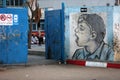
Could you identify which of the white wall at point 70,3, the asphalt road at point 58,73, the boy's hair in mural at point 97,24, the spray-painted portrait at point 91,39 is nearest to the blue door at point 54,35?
the spray-painted portrait at point 91,39

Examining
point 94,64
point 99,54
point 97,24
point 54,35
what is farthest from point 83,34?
point 54,35

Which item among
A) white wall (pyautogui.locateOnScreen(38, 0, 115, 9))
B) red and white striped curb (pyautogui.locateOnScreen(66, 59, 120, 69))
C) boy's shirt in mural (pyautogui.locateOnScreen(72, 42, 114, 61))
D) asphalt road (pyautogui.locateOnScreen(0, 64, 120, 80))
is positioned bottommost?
asphalt road (pyautogui.locateOnScreen(0, 64, 120, 80))

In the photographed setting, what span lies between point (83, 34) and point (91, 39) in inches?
17.9

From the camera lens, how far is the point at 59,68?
17.9m

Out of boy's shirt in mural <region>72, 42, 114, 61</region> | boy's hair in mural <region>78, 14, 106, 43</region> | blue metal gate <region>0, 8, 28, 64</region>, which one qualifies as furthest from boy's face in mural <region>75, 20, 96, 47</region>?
blue metal gate <region>0, 8, 28, 64</region>

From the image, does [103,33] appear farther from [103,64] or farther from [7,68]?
[7,68]

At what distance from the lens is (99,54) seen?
63.1 feet

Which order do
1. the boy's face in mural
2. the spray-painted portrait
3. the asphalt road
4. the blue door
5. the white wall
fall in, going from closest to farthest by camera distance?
1. the asphalt road
2. the spray-painted portrait
3. the boy's face in mural
4. the blue door
5. the white wall

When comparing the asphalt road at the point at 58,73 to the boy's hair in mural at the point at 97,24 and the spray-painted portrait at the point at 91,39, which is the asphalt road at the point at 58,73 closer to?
the spray-painted portrait at the point at 91,39

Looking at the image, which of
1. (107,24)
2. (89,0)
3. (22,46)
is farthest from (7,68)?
(89,0)

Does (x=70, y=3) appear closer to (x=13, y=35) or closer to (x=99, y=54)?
(x=99, y=54)

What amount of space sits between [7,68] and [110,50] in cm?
467

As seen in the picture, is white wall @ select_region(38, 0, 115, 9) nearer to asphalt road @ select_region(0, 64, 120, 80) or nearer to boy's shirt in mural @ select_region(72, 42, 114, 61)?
boy's shirt in mural @ select_region(72, 42, 114, 61)

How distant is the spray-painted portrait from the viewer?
19.1 metres
